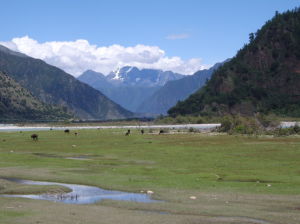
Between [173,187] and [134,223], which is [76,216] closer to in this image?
[134,223]

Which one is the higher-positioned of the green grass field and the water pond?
the green grass field

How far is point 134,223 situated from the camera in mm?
20859

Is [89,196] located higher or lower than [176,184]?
lower

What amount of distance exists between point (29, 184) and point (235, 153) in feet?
82.1

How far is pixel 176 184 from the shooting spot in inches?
1230

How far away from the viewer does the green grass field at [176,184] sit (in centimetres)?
2231

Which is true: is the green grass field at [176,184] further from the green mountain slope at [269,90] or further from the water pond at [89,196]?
the green mountain slope at [269,90]

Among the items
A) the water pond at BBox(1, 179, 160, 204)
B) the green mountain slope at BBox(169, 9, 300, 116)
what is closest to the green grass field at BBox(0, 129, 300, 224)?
the water pond at BBox(1, 179, 160, 204)

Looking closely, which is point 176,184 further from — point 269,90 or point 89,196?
point 269,90

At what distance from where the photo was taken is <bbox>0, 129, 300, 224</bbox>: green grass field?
22312 mm

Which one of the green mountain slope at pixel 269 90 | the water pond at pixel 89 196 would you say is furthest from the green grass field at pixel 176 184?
the green mountain slope at pixel 269 90

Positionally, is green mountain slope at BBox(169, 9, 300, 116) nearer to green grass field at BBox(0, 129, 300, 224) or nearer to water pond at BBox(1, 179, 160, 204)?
green grass field at BBox(0, 129, 300, 224)

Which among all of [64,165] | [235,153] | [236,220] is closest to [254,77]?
[235,153]

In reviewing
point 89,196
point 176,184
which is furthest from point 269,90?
point 89,196
